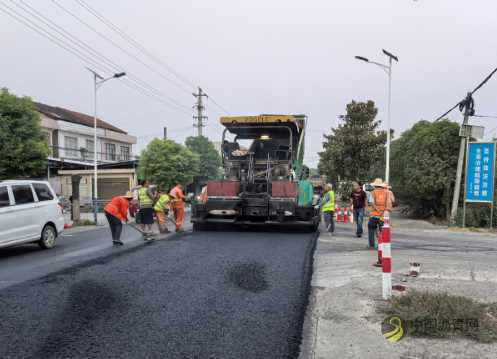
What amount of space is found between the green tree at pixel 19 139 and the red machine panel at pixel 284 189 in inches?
392

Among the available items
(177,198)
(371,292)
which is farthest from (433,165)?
(371,292)

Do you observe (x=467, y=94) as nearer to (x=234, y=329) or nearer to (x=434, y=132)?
(x=434, y=132)

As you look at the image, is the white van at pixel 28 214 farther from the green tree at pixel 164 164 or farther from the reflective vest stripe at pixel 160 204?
the green tree at pixel 164 164

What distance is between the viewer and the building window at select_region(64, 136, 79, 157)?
32281 millimetres

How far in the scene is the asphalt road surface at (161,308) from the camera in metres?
3.63

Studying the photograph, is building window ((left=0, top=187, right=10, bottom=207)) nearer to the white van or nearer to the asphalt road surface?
the white van

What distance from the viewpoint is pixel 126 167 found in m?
33.7

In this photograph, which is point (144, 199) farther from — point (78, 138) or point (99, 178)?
point (78, 138)

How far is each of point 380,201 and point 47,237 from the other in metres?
7.19

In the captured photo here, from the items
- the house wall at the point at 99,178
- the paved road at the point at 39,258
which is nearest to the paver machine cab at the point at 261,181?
the paved road at the point at 39,258

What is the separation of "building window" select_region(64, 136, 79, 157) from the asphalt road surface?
27.3m

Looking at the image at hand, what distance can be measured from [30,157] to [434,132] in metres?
16.5

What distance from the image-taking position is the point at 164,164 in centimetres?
3328

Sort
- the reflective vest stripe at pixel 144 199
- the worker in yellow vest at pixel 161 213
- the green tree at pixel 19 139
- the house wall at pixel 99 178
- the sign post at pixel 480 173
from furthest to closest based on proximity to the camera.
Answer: the house wall at pixel 99 178 < the sign post at pixel 480 173 < the green tree at pixel 19 139 < the worker in yellow vest at pixel 161 213 < the reflective vest stripe at pixel 144 199
